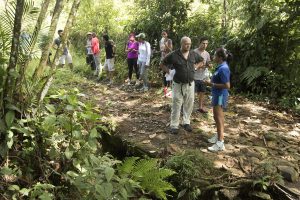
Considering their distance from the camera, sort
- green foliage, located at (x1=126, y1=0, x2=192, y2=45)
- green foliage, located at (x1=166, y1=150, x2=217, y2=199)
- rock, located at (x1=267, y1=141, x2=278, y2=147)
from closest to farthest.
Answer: green foliage, located at (x1=166, y1=150, x2=217, y2=199) → rock, located at (x1=267, y1=141, x2=278, y2=147) → green foliage, located at (x1=126, y1=0, x2=192, y2=45)

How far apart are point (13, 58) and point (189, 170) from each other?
275cm

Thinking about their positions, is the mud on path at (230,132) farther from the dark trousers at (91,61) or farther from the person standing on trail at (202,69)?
the dark trousers at (91,61)

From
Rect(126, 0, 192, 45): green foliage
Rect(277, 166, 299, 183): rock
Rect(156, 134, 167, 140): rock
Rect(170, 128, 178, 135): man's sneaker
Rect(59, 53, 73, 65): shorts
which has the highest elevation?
Rect(126, 0, 192, 45): green foliage

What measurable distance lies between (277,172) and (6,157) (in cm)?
366

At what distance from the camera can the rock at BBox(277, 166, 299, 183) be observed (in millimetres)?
4848

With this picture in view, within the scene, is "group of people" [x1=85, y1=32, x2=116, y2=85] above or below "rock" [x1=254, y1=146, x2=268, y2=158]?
above

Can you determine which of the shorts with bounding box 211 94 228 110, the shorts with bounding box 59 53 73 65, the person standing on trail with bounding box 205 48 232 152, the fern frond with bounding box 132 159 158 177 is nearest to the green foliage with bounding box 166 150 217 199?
the fern frond with bounding box 132 159 158 177

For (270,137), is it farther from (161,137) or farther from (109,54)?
(109,54)

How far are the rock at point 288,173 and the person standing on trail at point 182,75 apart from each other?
1.97m

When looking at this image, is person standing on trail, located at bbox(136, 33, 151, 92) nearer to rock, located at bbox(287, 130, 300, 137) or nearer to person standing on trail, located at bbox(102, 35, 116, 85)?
person standing on trail, located at bbox(102, 35, 116, 85)

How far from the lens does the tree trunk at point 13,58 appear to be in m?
3.83

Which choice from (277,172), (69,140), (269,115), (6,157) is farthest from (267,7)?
(6,157)

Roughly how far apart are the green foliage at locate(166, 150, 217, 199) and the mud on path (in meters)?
0.26

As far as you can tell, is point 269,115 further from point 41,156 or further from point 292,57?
point 41,156
